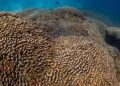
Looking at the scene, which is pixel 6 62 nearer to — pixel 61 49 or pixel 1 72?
pixel 1 72

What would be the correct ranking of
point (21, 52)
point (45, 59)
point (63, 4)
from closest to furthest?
point (21, 52) → point (45, 59) → point (63, 4)

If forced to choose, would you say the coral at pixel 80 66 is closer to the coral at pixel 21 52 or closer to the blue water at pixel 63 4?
the coral at pixel 21 52

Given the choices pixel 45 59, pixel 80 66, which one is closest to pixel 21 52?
pixel 45 59

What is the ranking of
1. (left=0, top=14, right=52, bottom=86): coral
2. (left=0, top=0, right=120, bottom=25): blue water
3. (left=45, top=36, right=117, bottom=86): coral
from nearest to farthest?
(left=0, top=14, right=52, bottom=86): coral → (left=45, top=36, right=117, bottom=86): coral → (left=0, top=0, right=120, bottom=25): blue water

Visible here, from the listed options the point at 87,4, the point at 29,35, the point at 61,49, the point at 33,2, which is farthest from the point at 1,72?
→ the point at 33,2

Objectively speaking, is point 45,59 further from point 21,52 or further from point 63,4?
point 63,4

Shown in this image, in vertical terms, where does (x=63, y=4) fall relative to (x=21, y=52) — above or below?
above

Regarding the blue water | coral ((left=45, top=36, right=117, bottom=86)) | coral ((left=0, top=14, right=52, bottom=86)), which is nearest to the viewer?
coral ((left=0, top=14, right=52, bottom=86))

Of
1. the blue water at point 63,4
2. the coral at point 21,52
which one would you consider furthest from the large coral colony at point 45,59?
the blue water at point 63,4

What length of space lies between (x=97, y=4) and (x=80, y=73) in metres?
20.7

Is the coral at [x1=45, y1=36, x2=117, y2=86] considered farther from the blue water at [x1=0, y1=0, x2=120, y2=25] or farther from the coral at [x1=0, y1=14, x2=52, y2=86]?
the blue water at [x1=0, y1=0, x2=120, y2=25]

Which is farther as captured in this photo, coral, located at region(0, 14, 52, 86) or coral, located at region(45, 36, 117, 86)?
coral, located at region(45, 36, 117, 86)

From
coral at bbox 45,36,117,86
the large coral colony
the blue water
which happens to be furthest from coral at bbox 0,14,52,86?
the blue water

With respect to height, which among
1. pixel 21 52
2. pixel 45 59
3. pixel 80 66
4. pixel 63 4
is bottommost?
pixel 80 66
